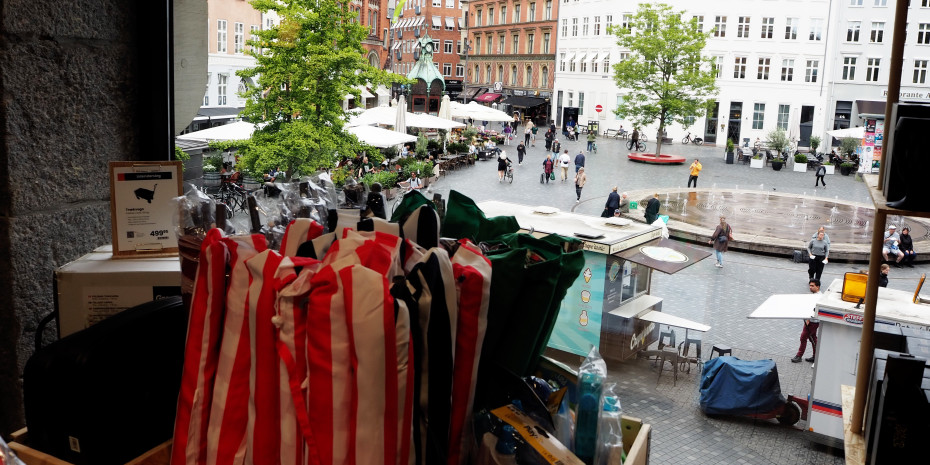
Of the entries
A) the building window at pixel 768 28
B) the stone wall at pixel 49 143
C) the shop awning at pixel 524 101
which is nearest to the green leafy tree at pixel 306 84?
the stone wall at pixel 49 143

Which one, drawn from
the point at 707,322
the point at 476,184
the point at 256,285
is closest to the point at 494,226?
the point at 256,285

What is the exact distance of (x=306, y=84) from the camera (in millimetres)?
6355

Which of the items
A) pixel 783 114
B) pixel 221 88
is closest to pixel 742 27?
pixel 783 114

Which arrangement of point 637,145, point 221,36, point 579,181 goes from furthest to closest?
point 637,145 → point 579,181 → point 221,36

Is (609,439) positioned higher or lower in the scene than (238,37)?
lower

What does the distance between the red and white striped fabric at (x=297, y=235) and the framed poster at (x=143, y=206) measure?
0.60m

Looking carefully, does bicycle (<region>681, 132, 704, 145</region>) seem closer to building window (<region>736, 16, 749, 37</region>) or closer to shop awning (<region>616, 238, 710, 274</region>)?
building window (<region>736, 16, 749, 37</region>)

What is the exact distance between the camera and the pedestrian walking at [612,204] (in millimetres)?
9733

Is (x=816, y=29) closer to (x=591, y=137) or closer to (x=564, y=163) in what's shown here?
(x=591, y=137)

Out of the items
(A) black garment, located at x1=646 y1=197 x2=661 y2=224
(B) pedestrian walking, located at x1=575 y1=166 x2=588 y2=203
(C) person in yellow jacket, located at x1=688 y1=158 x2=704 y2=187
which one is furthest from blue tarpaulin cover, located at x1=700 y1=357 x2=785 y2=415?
(C) person in yellow jacket, located at x1=688 y1=158 x2=704 y2=187

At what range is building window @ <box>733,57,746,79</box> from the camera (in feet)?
28.7

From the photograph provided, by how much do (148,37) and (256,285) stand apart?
150 cm

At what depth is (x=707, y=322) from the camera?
7.22m

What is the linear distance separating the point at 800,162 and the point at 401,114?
199 inches
